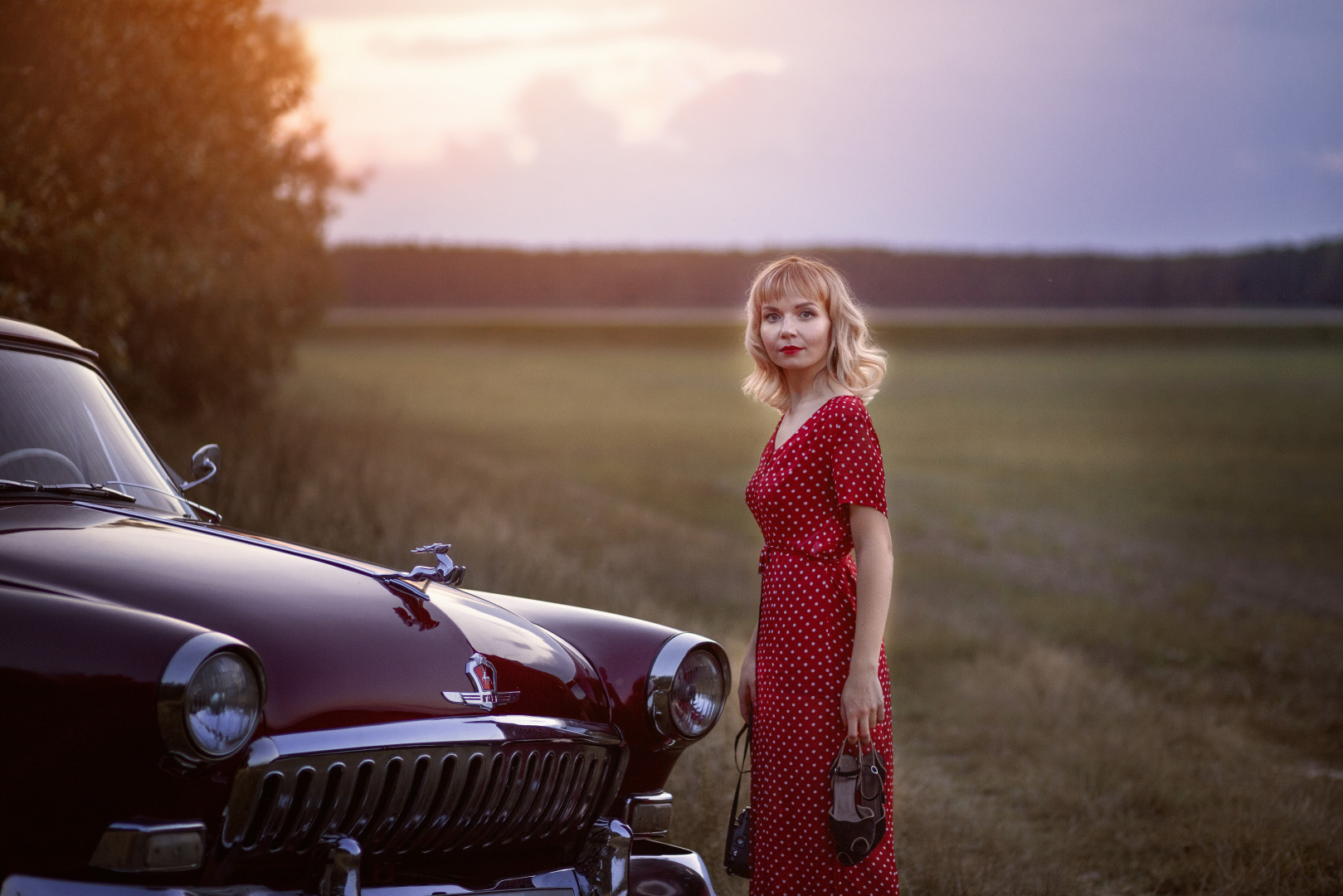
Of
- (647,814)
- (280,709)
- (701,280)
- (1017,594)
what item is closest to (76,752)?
(280,709)

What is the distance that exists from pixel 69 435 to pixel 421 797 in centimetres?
156

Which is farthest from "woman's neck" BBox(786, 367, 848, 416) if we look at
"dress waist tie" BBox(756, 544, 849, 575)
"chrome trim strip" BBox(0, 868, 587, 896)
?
"chrome trim strip" BBox(0, 868, 587, 896)

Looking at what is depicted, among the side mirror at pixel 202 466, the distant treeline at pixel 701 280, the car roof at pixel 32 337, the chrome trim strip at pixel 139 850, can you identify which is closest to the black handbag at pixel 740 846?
the chrome trim strip at pixel 139 850

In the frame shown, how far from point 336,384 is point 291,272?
11.1m

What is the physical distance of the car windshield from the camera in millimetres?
3121

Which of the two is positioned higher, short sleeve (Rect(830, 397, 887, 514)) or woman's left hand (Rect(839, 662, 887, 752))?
short sleeve (Rect(830, 397, 887, 514))

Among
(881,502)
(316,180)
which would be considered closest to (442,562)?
(881,502)

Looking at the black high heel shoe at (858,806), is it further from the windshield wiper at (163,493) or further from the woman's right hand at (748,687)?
the windshield wiper at (163,493)

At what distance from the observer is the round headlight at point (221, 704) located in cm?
215

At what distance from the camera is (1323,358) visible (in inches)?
2307

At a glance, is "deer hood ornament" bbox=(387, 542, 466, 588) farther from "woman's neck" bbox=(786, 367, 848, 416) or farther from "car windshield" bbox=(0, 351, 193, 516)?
"woman's neck" bbox=(786, 367, 848, 416)

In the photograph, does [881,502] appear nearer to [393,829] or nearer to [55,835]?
[393,829]

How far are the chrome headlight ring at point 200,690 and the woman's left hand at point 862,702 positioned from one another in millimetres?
1236

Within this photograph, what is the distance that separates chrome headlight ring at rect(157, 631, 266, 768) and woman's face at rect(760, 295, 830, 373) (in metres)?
1.42
